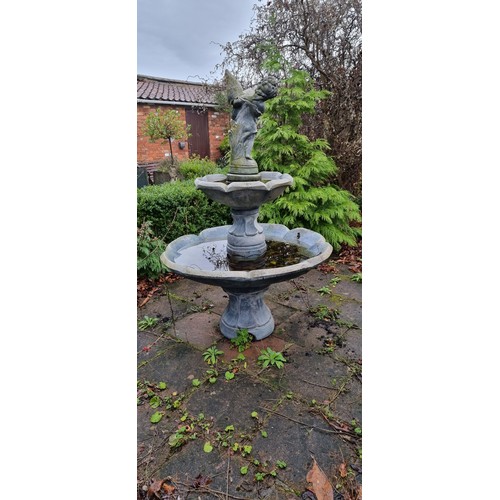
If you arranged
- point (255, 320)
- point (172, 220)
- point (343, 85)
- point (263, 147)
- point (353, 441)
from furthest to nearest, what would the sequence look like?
point (343, 85), point (263, 147), point (172, 220), point (255, 320), point (353, 441)

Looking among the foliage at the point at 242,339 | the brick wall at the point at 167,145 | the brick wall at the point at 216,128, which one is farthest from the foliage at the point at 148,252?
the brick wall at the point at 216,128

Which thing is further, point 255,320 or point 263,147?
point 263,147

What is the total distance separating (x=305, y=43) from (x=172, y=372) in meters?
6.77

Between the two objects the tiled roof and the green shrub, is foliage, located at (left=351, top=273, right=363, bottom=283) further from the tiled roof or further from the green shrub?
the tiled roof

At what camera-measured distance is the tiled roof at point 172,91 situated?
39.8 feet

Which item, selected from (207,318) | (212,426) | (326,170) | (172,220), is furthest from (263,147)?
(212,426)

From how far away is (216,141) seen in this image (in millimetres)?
14172

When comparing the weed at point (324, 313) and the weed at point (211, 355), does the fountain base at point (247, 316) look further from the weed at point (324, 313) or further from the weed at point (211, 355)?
the weed at point (324, 313)

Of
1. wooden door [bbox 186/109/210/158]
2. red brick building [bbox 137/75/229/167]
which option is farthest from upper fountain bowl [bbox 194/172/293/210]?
wooden door [bbox 186/109/210/158]

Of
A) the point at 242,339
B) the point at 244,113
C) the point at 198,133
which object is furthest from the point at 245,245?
the point at 198,133

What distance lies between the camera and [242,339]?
308cm

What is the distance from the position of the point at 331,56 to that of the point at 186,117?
8.23 m

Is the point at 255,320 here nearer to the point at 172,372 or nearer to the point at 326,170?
the point at 172,372

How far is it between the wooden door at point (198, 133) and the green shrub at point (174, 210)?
8710mm
